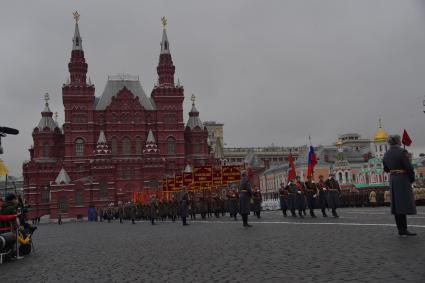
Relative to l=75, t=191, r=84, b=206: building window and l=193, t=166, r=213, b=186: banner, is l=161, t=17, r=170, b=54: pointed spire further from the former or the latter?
l=193, t=166, r=213, b=186: banner

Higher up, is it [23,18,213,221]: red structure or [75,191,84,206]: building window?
[23,18,213,221]: red structure

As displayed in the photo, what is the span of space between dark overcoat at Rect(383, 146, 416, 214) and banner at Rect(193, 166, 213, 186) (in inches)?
956

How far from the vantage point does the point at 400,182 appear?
9758 millimetres

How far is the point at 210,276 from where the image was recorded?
6.60 m

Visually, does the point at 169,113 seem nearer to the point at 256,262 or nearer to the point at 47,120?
the point at 47,120

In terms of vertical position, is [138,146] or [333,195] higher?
[138,146]

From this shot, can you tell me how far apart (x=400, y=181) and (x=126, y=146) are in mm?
61555

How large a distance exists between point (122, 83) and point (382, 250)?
6885 centimetres

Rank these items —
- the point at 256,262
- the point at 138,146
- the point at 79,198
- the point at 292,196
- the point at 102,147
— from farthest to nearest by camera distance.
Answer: the point at 138,146
the point at 102,147
the point at 79,198
the point at 292,196
the point at 256,262

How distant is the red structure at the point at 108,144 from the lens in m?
64.1

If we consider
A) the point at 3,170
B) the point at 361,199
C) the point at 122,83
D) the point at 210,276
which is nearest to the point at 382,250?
the point at 210,276

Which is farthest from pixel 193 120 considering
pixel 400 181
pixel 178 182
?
pixel 400 181

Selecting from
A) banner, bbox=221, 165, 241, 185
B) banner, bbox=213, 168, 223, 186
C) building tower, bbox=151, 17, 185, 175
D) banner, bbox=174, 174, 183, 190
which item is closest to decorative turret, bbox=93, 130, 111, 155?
building tower, bbox=151, 17, 185, 175

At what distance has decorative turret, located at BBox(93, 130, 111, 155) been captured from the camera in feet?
214
